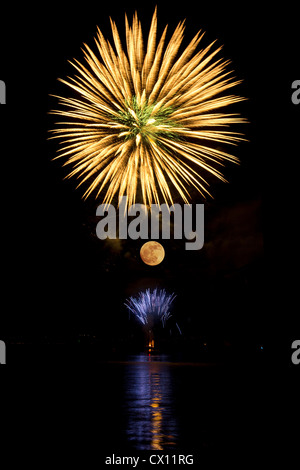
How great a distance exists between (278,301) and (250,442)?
2004 centimetres

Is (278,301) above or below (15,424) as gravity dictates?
above

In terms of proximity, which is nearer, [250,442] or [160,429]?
[250,442]

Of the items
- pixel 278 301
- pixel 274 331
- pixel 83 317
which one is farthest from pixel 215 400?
pixel 83 317

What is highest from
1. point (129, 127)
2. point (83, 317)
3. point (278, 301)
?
point (129, 127)
